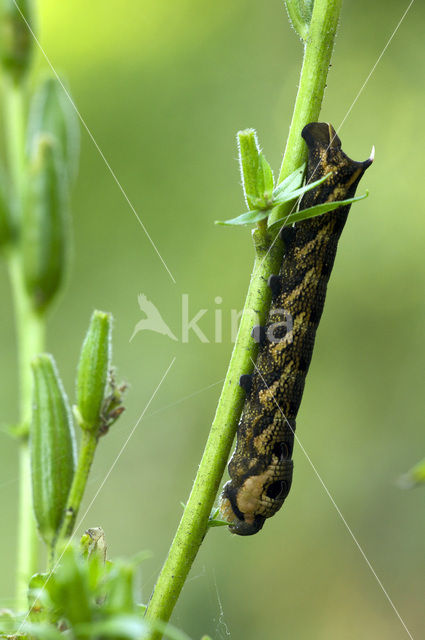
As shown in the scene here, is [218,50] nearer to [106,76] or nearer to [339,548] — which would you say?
[106,76]

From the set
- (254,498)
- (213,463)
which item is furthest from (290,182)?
(254,498)

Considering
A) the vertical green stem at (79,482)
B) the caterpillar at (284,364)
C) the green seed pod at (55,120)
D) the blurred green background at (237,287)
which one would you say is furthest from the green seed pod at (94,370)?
the blurred green background at (237,287)

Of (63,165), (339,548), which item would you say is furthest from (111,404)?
(339,548)

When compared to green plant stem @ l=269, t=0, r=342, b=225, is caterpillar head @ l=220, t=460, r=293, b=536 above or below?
below

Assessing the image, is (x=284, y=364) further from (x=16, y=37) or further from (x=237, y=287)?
(x=237, y=287)

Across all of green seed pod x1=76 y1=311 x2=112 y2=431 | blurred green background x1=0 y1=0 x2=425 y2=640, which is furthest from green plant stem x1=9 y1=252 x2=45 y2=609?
blurred green background x1=0 y1=0 x2=425 y2=640

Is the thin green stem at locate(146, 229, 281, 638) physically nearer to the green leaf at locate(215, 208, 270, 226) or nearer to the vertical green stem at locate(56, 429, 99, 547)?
the green leaf at locate(215, 208, 270, 226)
